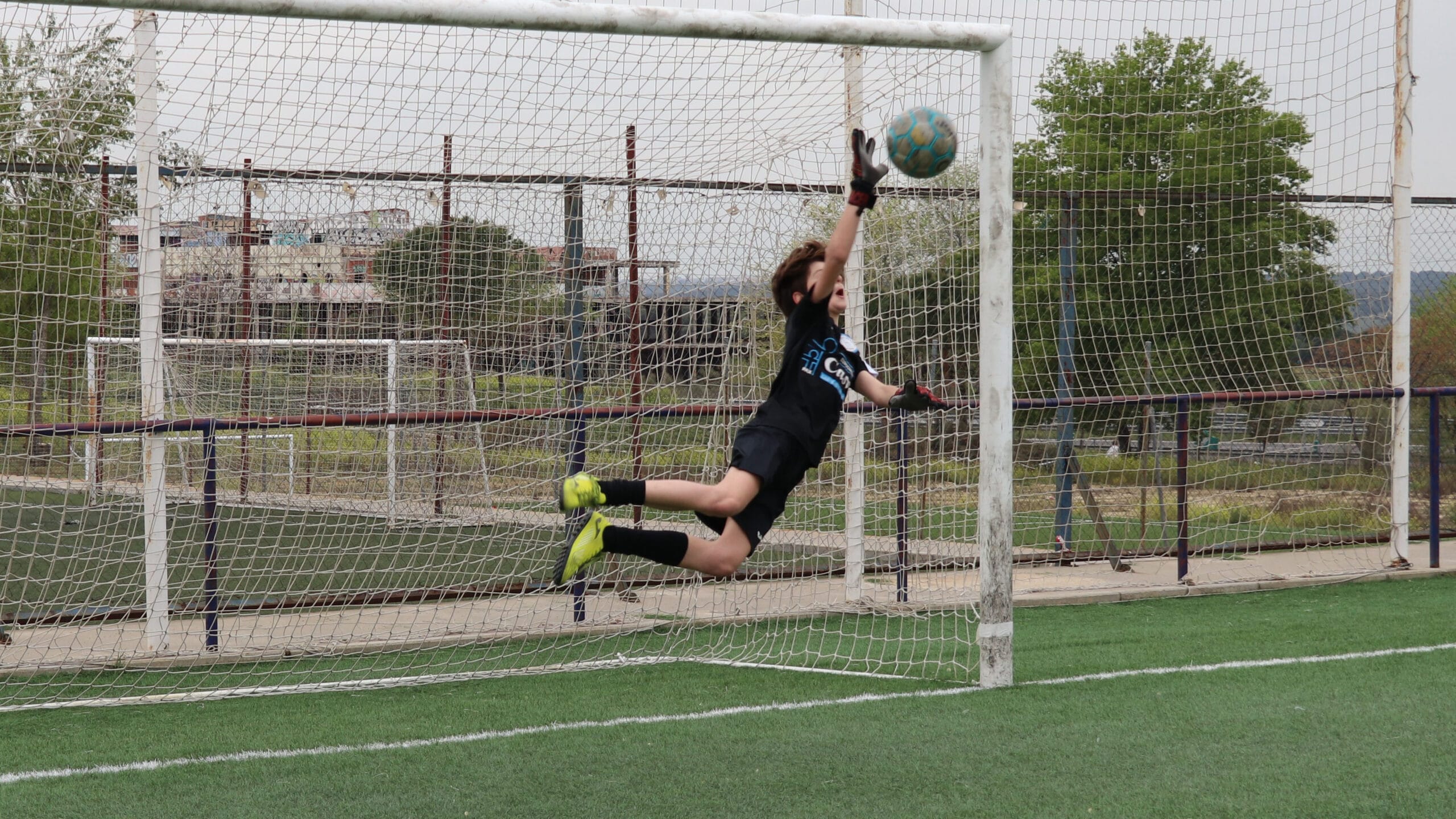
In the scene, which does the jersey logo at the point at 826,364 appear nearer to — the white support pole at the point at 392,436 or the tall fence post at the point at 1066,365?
the white support pole at the point at 392,436

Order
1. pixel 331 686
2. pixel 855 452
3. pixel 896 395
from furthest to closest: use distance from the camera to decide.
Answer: pixel 855 452
pixel 331 686
pixel 896 395

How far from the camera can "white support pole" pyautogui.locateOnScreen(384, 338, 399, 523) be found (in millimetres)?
9266

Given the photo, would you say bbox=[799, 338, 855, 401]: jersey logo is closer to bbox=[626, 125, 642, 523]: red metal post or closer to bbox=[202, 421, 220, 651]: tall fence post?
bbox=[626, 125, 642, 523]: red metal post

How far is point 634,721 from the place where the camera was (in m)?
5.46

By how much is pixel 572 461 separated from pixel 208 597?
217cm

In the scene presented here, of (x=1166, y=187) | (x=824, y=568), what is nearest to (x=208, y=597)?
(x=824, y=568)

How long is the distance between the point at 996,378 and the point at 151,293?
14.7ft

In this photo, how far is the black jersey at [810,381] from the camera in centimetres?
496

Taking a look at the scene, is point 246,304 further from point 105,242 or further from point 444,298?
point 444,298

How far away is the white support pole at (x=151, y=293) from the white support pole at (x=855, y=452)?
13.2ft

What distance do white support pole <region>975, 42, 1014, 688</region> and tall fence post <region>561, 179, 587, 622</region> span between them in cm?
254

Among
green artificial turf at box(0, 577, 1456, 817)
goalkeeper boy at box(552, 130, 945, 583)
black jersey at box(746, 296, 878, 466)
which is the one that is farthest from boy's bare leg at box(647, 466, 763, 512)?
green artificial turf at box(0, 577, 1456, 817)

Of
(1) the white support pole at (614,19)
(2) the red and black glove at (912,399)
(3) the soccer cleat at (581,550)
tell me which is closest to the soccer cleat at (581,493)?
(3) the soccer cleat at (581,550)

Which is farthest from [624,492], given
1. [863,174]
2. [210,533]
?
[210,533]
